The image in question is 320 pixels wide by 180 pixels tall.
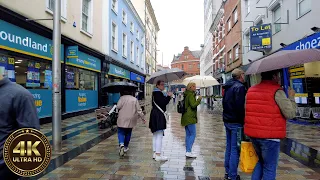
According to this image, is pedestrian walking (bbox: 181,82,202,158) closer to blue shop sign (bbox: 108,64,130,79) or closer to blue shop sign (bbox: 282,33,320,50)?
blue shop sign (bbox: 282,33,320,50)

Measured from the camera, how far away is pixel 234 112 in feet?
12.6

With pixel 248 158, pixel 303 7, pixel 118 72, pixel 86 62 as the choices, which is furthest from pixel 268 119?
pixel 118 72

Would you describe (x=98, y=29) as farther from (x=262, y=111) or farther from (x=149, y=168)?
(x=262, y=111)

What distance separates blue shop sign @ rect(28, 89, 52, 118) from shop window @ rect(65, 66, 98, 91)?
2196mm

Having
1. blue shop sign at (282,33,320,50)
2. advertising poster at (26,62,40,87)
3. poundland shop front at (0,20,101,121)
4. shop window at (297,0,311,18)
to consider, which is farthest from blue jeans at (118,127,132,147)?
shop window at (297,0,311,18)

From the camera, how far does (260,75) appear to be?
3186 millimetres

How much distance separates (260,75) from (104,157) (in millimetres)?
3883

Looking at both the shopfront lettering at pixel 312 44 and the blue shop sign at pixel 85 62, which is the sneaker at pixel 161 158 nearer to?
the shopfront lettering at pixel 312 44

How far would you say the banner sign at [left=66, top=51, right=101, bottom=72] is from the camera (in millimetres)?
13138

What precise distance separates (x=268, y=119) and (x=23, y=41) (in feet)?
30.1

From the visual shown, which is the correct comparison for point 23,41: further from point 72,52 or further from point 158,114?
point 158,114

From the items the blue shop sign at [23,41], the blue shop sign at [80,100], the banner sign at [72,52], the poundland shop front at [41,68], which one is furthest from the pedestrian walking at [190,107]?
the blue shop sign at [80,100]

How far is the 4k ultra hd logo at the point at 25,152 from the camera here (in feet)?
6.31

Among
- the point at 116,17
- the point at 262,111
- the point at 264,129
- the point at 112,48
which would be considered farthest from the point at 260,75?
the point at 116,17
